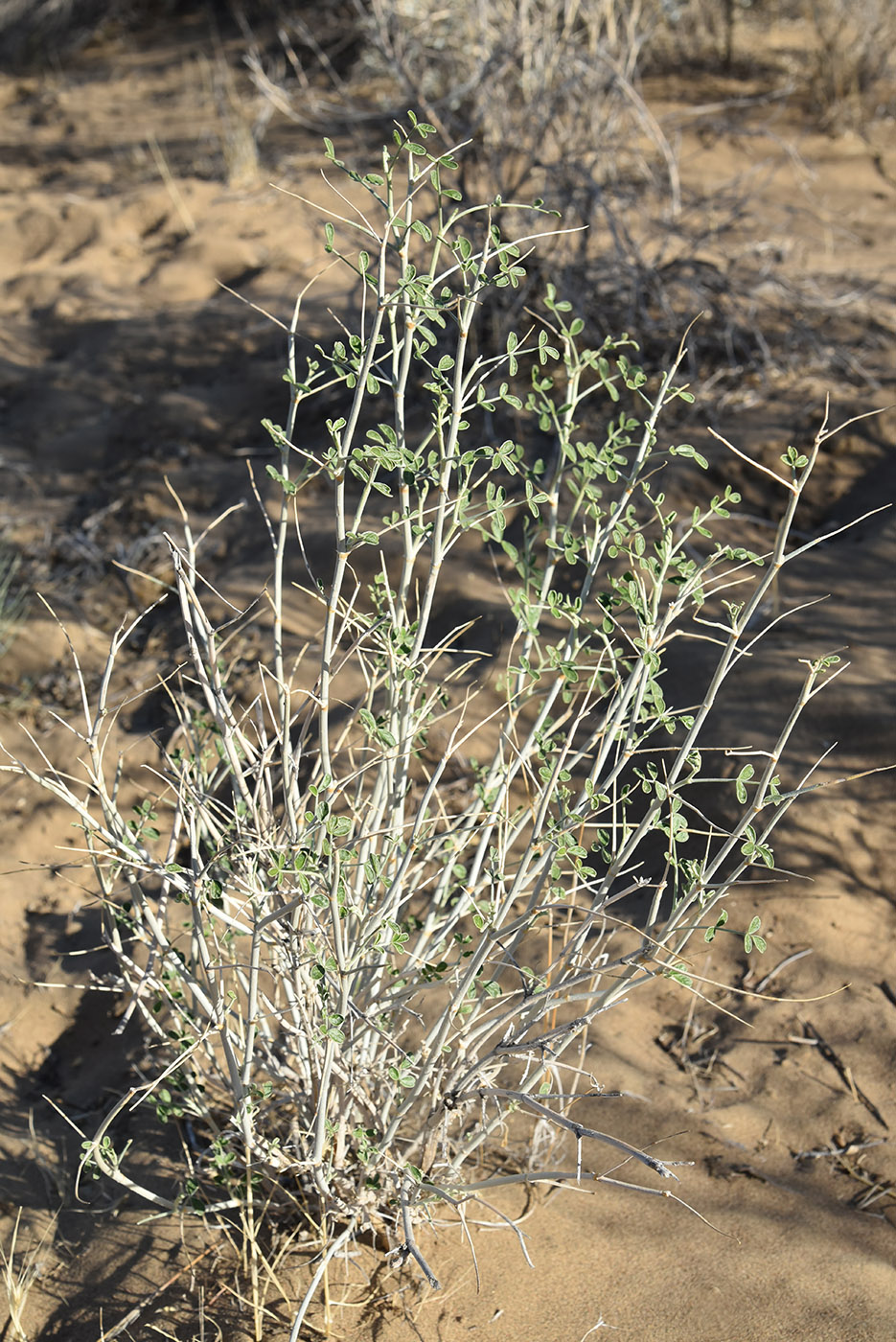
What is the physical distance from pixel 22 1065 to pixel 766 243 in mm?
3973

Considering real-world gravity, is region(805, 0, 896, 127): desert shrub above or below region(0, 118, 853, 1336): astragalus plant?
above

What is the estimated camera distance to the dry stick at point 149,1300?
66.4 inches

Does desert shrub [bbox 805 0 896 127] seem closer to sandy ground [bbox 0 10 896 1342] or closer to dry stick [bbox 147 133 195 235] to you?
sandy ground [bbox 0 10 896 1342]

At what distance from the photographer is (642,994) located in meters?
2.23

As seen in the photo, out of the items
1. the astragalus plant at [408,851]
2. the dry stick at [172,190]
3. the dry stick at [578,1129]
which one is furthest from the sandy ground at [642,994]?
the dry stick at [172,190]

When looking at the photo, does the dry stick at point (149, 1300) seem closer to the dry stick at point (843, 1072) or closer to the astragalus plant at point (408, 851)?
the astragalus plant at point (408, 851)

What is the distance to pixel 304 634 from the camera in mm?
3211

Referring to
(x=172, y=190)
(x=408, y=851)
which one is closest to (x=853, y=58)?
(x=172, y=190)

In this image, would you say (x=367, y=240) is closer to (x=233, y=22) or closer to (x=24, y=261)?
(x=24, y=261)

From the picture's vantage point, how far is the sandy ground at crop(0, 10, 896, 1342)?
1.73 metres

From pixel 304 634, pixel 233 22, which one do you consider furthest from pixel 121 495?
pixel 233 22

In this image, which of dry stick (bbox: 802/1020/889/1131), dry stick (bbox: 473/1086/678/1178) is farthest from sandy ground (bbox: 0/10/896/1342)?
dry stick (bbox: 473/1086/678/1178)

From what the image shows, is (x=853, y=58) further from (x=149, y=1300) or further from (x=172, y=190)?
(x=149, y=1300)

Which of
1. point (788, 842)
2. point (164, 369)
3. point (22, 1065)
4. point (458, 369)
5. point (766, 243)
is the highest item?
point (458, 369)
